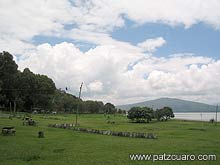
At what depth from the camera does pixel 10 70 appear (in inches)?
4304

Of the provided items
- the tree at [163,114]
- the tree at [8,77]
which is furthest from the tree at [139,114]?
the tree at [8,77]

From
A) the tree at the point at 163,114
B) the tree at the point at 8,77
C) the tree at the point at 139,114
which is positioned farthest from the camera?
the tree at the point at 163,114

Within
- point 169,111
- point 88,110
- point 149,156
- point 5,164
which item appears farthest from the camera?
point 88,110

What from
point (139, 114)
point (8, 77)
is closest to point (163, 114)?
point (139, 114)

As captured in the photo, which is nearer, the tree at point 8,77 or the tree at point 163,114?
the tree at point 8,77

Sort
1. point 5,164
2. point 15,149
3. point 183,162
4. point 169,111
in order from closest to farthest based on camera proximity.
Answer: point 5,164 → point 183,162 → point 15,149 → point 169,111

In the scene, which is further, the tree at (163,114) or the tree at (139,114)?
the tree at (163,114)

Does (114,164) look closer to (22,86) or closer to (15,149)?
(15,149)

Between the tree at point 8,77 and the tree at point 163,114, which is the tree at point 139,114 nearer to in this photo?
the tree at point 163,114

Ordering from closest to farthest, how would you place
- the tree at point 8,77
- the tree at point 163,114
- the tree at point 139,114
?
the tree at point 8,77 < the tree at point 139,114 < the tree at point 163,114

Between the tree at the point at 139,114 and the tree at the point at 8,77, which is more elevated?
the tree at the point at 8,77

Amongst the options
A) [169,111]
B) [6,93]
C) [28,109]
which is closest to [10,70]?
[6,93]

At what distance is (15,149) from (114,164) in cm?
1110

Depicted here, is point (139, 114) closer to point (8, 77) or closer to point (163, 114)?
point (163, 114)
